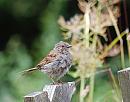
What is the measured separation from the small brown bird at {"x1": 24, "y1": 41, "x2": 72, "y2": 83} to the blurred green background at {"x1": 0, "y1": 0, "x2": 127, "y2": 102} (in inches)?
55.5

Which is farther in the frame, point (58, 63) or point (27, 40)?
point (27, 40)

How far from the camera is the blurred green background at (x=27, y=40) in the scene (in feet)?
19.0

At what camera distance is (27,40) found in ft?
23.7

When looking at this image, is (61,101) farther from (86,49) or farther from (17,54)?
(17,54)

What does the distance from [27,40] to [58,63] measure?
3.53 meters

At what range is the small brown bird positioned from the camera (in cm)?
367

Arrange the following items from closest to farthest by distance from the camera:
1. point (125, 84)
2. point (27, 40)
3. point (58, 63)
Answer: point (125, 84) → point (58, 63) → point (27, 40)

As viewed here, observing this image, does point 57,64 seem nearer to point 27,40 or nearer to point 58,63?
point 58,63

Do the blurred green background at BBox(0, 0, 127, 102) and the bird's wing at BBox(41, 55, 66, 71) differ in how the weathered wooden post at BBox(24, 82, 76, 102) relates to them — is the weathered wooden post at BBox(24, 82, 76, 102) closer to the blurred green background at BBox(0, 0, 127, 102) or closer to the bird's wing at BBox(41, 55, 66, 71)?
the bird's wing at BBox(41, 55, 66, 71)

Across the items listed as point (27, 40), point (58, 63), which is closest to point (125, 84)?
point (58, 63)

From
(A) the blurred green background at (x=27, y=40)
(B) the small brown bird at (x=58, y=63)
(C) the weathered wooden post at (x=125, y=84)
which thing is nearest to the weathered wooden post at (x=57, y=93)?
(C) the weathered wooden post at (x=125, y=84)

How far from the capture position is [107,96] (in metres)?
3.69

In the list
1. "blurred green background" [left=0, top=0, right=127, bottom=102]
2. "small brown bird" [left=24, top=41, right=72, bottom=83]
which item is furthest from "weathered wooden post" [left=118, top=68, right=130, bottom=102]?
Answer: "blurred green background" [left=0, top=0, right=127, bottom=102]

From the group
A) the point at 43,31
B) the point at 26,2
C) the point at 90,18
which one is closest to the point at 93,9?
the point at 90,18
